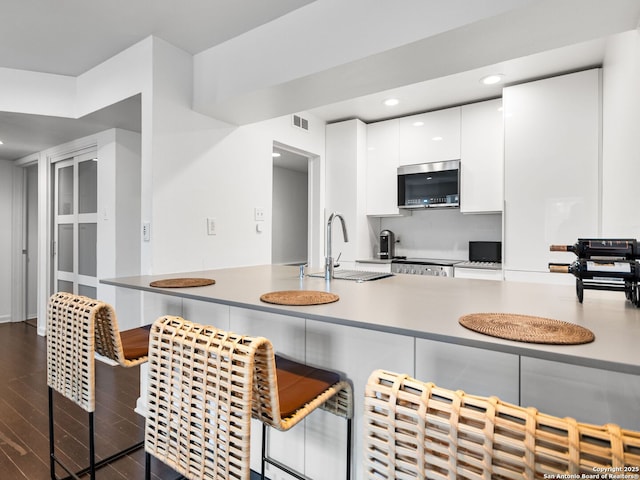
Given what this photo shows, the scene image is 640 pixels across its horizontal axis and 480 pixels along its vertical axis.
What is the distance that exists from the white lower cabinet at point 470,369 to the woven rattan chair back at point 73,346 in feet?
4.09

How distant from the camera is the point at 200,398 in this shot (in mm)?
966

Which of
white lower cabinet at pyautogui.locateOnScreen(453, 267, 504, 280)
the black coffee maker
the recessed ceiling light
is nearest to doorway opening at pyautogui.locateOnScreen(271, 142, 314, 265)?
the black coffee maker

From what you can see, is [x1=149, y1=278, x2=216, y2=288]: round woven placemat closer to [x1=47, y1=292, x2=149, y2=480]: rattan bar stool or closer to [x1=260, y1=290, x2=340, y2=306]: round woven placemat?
[x1=47, y1=292, x2=149, y2=480]: rattan bar stool

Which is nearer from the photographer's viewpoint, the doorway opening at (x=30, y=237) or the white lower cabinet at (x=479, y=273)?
the white lower cabinet at (x=479, y=273)

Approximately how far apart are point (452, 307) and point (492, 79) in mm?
2515

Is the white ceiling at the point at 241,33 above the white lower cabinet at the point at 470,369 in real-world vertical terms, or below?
above

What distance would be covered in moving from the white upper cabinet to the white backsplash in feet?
1.42

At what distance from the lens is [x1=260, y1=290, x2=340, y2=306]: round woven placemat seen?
4.13 feet

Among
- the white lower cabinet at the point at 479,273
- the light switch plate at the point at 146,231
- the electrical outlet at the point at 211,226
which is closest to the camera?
the light switch plate at the point at 146,231

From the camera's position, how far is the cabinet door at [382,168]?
388 centimetres

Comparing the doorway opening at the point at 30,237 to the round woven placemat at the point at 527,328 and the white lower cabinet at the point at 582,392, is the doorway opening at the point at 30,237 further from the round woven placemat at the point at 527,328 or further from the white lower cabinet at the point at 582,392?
Result: the white lower cabinet at the point at 582,392

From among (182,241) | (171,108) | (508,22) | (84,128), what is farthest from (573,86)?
(84,128)

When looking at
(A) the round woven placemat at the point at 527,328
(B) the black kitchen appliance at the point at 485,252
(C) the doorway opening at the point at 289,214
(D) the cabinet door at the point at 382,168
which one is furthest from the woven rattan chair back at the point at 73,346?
(C) the doorway opening at the point at 289,214

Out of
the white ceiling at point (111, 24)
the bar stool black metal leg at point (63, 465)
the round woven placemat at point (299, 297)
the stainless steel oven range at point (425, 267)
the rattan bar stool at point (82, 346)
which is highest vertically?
the white ceiling at point (111, 24)
